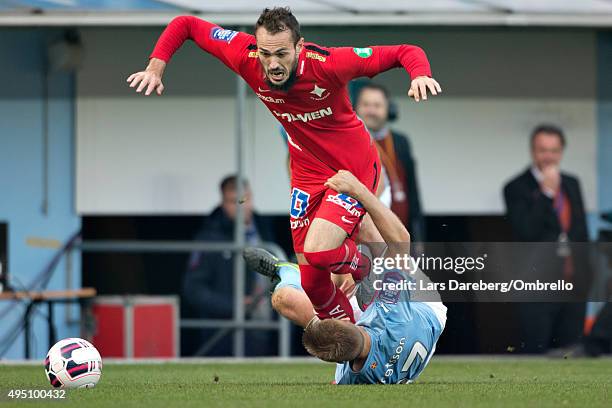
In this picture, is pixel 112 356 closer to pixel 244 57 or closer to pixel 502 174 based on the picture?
pixel 502 174

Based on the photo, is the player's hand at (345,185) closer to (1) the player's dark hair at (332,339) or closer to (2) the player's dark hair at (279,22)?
(2) the player's dark hair at (279,22)

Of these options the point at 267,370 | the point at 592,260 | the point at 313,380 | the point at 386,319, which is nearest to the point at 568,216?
the point at 592,260

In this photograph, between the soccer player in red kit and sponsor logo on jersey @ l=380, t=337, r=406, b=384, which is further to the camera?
the soccer player in red kit

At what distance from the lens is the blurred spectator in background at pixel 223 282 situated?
12938 millimetres

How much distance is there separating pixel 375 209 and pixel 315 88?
2.82 feet

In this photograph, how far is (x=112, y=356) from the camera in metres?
12.8

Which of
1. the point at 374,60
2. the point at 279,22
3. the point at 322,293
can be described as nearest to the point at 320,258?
the point at 322,293

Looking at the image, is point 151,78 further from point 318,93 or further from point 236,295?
point 236,295

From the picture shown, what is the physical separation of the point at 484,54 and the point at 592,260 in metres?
2.47

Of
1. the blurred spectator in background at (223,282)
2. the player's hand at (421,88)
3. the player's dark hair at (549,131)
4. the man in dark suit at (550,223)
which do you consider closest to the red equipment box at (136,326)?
the blurred spectator in background at (223,282)

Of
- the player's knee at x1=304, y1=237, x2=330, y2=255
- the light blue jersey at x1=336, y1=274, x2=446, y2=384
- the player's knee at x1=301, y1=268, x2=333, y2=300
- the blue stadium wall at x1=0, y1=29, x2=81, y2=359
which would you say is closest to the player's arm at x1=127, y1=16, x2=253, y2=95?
the player's knee at x1=304, y1=237, x2=330, y2=255

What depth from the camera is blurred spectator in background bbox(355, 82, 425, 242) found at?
13.1m

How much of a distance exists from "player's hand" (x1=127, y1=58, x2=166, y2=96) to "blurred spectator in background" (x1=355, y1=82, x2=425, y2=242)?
16.9 ft

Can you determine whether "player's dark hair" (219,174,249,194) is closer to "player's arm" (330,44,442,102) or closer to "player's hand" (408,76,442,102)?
"player's arm" (330,44,442,102)
